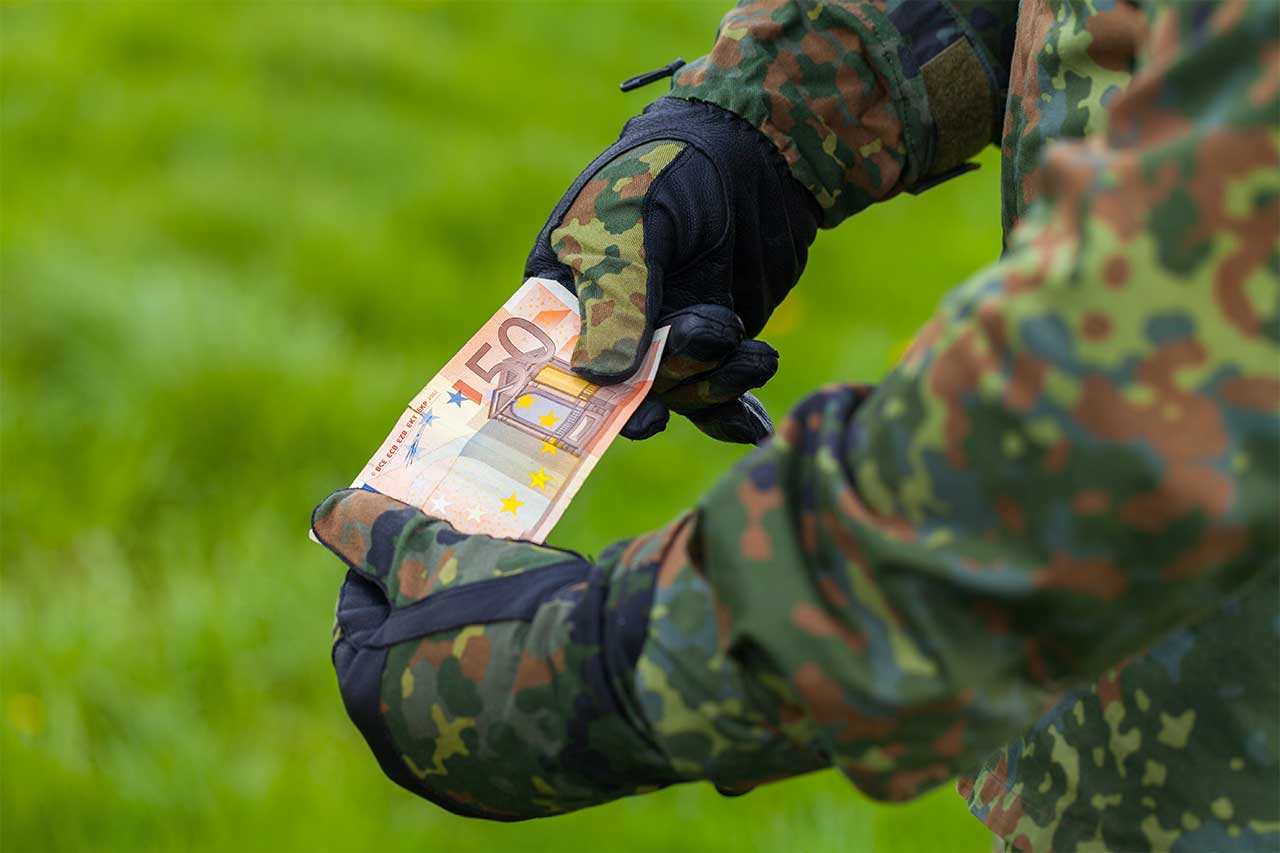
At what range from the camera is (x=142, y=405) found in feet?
9.20

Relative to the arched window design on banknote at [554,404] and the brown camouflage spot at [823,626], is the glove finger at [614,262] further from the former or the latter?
the brown camouflage spot at [823,626]

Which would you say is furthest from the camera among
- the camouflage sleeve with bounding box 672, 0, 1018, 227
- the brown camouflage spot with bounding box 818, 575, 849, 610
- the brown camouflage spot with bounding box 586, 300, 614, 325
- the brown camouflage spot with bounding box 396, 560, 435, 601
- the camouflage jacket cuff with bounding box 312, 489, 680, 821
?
the camouflage sleeve with bounding box 672, 0, 1018, 227

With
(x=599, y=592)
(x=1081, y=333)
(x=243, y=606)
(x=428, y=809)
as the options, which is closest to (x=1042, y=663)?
(x=1081, y=333)

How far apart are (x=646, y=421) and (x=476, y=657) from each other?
0.59 metres

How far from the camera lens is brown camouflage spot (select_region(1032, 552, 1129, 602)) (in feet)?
2.53

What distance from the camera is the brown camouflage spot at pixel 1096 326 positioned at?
2.45 ft

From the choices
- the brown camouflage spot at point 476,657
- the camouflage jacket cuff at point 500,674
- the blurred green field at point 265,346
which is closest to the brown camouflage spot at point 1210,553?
the camouflage jacket cuff at point 500,674

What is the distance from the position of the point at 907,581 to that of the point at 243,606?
5.93ft

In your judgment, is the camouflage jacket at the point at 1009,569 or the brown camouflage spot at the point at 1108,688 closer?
the camouflage jacket at the point at 1009,569

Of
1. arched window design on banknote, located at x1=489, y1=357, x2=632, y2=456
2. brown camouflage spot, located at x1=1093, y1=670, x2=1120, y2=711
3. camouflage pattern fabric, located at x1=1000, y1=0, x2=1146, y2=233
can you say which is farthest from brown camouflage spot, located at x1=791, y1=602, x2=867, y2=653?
arched window design on banknote, located at x1=489, y1=357, x2=632, y2=456

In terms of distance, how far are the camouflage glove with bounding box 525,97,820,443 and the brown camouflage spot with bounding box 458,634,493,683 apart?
52cm

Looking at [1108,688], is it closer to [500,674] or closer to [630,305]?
[500,674]

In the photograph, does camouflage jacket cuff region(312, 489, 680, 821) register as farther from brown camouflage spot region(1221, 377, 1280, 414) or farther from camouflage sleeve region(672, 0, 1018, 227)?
camouflage sleeve region(672, 0, 1018, 227)

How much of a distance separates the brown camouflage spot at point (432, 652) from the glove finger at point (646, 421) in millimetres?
549
